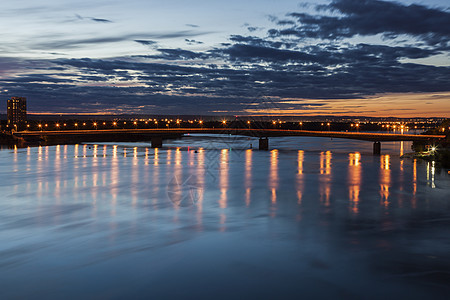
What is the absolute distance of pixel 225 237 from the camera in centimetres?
3497

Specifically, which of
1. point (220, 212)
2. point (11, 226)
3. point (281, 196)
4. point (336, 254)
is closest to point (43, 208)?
point (11, 226)

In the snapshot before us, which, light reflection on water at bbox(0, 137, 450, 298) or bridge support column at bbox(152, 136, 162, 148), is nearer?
Answer: light reflection on water at bbox(0, 137, 450, 298)

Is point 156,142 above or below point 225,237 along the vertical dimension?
above

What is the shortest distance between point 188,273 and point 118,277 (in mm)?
4232

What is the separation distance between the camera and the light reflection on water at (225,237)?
81.4ft

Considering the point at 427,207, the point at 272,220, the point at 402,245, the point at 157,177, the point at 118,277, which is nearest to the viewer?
the point at 118,277

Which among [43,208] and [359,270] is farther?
[43,208]

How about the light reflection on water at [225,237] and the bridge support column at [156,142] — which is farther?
the bridge support column at [156,142]

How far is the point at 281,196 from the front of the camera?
58.9 meters

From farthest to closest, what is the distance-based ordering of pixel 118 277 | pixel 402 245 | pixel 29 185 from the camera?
1. pixel 29 185
2. pixel 402 245
3. pixel 118 277

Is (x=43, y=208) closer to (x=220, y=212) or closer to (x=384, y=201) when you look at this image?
(x=220, y=212)

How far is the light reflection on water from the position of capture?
977 inches

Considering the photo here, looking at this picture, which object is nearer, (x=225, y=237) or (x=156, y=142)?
(x=225, y=237)

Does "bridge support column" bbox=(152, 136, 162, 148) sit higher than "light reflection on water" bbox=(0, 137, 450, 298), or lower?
higher
